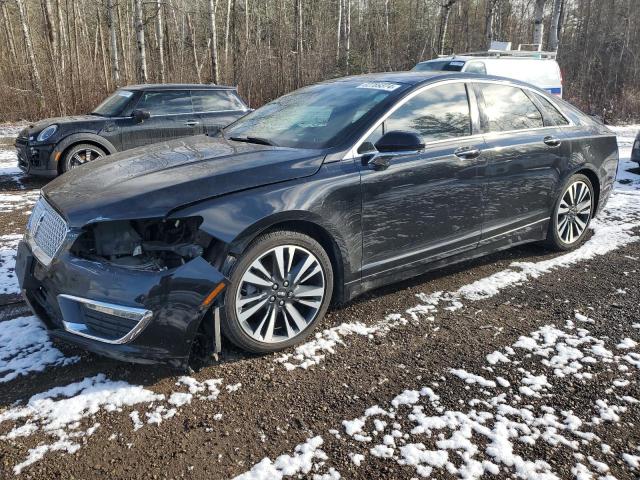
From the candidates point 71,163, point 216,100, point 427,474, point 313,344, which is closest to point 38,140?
point 71,163

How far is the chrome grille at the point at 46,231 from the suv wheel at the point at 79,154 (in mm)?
5336

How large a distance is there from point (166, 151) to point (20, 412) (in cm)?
191

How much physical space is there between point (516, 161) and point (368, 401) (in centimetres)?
260

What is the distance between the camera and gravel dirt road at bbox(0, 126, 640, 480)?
2.25 meters

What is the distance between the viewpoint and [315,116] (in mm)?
3824

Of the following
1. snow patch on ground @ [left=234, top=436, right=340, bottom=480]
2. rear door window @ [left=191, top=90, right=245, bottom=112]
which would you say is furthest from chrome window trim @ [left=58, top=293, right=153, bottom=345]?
rear door window @ [left=191, top=90, right=245, bottom=112]

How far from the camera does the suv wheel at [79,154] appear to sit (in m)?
8.03

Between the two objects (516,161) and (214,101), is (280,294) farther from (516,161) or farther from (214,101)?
(214,101)

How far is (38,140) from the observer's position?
788 centimetres

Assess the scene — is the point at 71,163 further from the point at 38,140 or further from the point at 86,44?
the point at 86,44

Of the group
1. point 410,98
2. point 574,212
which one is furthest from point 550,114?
point 410,98

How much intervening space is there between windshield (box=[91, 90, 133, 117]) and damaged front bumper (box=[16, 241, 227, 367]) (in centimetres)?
662

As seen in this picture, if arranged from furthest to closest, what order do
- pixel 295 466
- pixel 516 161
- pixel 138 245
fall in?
pixel 516 161 → pixel 138 245 → pixel 295 466

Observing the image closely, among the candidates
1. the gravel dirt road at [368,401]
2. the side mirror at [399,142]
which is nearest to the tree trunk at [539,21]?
the gravel dirt road at [368,401]
